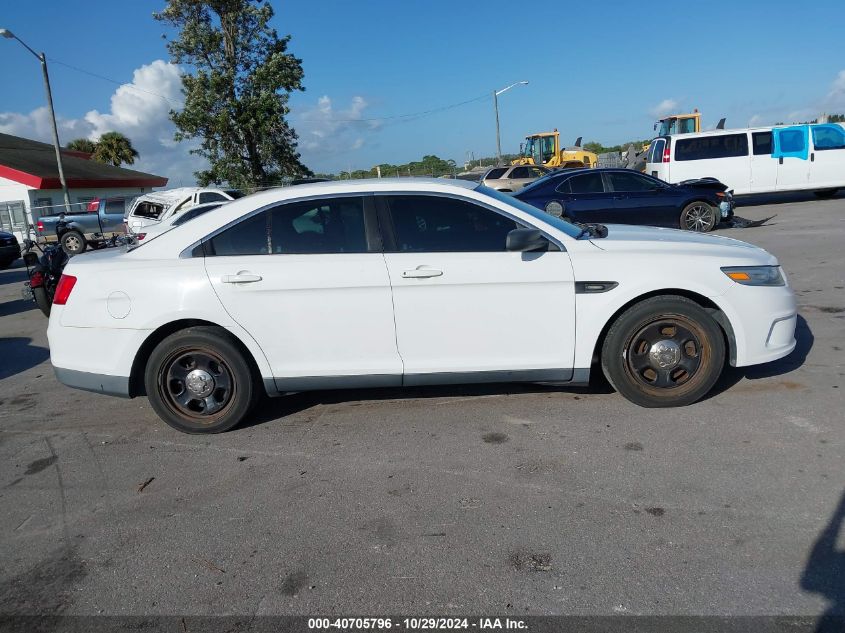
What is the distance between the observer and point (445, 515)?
10.9ft

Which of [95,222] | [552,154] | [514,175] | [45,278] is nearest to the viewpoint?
[45,278]

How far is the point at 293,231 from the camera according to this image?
439 cm

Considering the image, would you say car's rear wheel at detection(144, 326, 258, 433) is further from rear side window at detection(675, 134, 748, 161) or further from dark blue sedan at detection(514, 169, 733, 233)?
rear side window at detection(675, 134, 748, 161)

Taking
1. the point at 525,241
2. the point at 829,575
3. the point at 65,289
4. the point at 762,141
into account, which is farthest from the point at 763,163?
the point at 65,289

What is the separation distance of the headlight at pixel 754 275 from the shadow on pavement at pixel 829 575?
1.78 meters

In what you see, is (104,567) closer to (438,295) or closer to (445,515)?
(445,515)

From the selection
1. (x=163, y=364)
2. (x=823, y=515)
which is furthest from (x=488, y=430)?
Result: (x=163, y=364)

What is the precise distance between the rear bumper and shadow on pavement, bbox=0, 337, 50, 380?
2.57 m

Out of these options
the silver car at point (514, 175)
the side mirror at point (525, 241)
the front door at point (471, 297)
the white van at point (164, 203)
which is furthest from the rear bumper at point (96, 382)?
the silver car at point (514, 175)

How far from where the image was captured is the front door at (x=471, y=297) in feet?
13.9

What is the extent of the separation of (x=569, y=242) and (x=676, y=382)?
1.21 metres

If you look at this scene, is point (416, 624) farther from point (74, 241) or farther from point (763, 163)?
point (74, 241)

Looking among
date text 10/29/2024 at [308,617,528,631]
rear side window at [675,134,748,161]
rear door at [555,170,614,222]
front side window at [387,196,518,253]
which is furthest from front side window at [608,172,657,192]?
date text 10/29/2024 at [308,617,528,631]

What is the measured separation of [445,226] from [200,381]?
1980 millimetres
